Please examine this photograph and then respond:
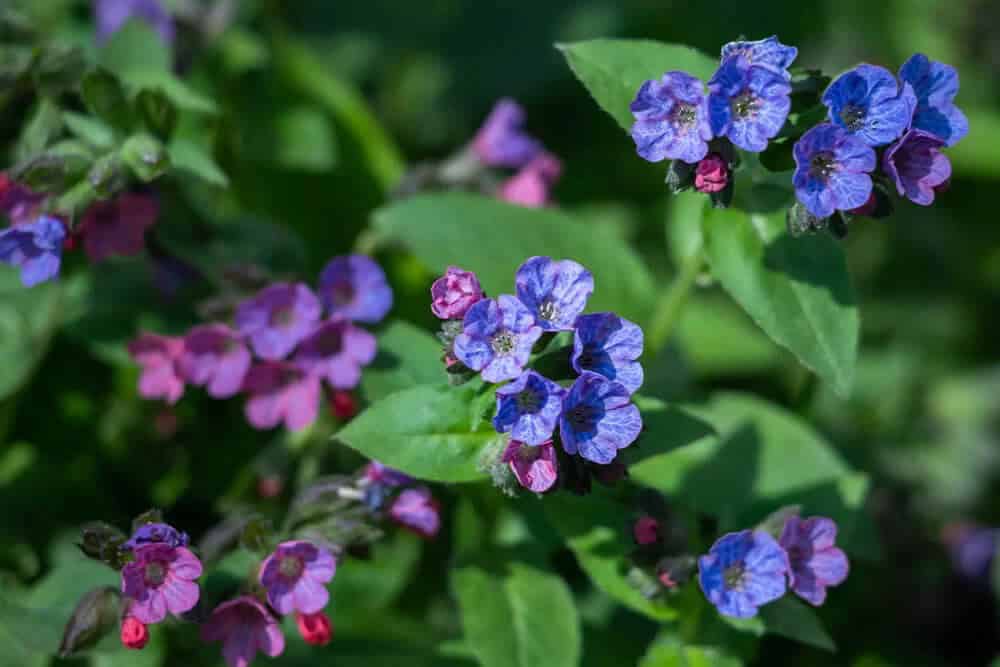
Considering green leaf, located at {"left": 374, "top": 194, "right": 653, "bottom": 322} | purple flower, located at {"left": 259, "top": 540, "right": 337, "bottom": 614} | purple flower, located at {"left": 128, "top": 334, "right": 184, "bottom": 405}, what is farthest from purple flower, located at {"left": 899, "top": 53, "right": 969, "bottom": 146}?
purple flower, located at {"left": 128, "top": 334, "right": 184, "bottom": 405}

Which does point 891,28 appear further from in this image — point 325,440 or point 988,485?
point 325,440

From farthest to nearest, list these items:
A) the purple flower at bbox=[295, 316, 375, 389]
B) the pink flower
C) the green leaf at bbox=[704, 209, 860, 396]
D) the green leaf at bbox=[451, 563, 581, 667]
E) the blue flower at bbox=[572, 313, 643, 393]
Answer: the pink flower
the purple flower at bbox=[295, 316, 375, 389]
the green leaf at bbox=[451, 563, 581, 667]
the green leaf at bbox=[704, 209, 860, 396]
the blue flower at bbox=[572, 313, 643, 393]

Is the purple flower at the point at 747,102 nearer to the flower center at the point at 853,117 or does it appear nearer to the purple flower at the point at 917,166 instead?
the flower center at the point at 853,117

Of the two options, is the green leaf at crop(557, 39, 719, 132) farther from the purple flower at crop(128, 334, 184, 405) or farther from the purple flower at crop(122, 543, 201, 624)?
the purple flower at crop(122, 543, 201, 624)

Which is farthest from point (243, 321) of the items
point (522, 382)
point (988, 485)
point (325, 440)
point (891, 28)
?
point (891, 28)

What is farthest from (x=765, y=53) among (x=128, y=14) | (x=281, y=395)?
(x=128, y=14)
